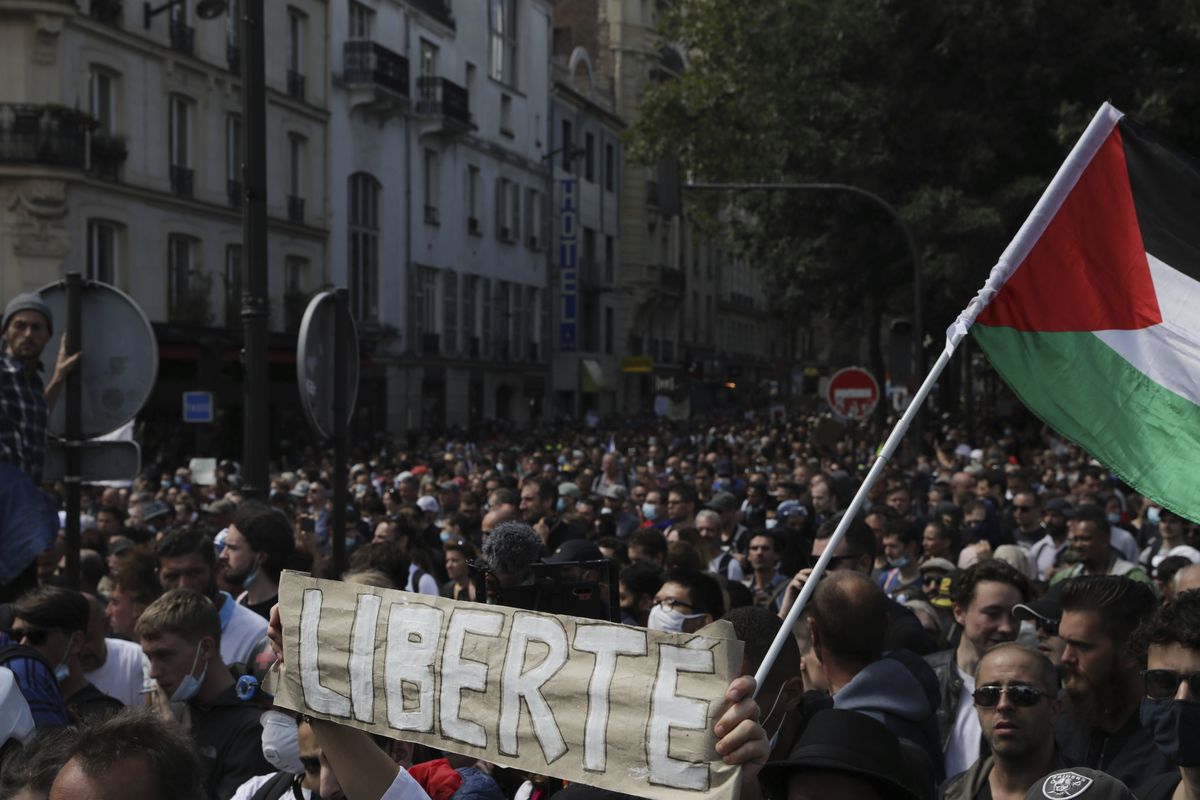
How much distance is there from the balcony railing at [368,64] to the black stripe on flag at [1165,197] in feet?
116

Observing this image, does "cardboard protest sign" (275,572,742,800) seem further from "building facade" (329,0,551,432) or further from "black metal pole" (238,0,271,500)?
"building facade" (329,0,551,432)

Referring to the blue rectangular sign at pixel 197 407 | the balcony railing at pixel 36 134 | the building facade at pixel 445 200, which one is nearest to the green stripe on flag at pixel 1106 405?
the blue rectangular sign at pixel 197 407

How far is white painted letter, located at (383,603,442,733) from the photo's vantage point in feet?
10.2

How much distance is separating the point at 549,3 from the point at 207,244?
2442 centimetres

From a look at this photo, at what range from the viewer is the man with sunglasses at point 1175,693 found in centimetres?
383

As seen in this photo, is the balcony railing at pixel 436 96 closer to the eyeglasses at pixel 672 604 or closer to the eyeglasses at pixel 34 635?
the eyeglasses at pixel 672 604

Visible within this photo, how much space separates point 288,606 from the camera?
130 inches

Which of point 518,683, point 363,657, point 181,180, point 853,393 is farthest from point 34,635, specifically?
point 181,180

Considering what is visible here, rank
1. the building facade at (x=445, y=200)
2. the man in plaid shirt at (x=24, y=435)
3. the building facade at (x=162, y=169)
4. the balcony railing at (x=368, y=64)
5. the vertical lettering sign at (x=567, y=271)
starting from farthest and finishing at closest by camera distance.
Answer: the vertical lettering sign at (x=567, y=271) → the building facade at (x=445, y=200) → the balcony railing at (x=368, y=64) → the building facade at (x=162, y=169) → the man in plaid shirt at (x=24, y=435)

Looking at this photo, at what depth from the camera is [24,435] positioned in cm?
594

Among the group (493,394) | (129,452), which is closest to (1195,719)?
(129,452)

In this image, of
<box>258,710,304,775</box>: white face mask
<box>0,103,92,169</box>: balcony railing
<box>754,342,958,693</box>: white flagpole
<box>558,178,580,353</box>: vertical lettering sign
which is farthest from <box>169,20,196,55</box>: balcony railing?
<box>754,342,958,693</box>: white flagpole

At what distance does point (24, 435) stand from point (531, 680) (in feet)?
11.9

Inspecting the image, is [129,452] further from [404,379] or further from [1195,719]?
[404,379]
